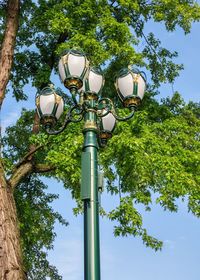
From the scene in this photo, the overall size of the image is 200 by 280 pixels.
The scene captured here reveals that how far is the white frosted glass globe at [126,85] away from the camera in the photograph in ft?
19.6

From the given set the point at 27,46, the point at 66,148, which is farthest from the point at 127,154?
the point at 27,46

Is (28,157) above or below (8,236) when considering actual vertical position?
above

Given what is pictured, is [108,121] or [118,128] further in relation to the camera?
[118,128]

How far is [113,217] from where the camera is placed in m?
11.3

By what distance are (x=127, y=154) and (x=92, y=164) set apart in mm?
6159

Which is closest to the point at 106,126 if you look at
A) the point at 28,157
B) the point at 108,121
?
the point at 108,121

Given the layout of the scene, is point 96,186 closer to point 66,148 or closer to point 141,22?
point 66,148

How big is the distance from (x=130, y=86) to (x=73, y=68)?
780 millimetres

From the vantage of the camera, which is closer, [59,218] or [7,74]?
[7,74]

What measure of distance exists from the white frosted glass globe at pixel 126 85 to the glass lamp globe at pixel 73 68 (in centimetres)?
51

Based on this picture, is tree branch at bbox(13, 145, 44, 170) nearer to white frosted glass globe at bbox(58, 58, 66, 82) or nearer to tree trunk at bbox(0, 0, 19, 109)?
tree trunk at bbox(0, 0, 19, 109)

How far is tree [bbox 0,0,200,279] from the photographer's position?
36.3ft

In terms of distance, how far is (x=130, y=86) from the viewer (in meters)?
6.00

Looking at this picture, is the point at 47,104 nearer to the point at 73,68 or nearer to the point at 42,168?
the point at 73,68
